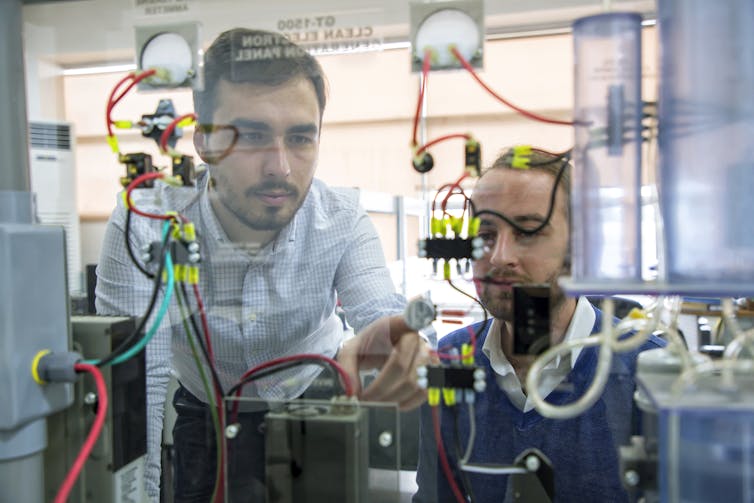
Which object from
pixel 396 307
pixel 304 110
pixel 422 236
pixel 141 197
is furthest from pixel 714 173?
pixel 141 197

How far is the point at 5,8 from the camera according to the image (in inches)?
41.6

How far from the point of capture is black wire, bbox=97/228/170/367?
1.03 meters

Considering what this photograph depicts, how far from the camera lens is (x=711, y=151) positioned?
2.57 ft

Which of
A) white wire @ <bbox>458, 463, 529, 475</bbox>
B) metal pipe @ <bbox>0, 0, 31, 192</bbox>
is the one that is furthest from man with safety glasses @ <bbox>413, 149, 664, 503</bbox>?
metal pipe @ <bbox>0, 0, 31, 192</bbox>

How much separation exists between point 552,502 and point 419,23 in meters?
0.91

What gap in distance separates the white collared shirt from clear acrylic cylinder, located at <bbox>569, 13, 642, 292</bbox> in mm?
294

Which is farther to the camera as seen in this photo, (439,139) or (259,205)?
(259,205)

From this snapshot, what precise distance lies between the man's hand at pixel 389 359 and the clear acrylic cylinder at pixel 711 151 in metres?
0.49

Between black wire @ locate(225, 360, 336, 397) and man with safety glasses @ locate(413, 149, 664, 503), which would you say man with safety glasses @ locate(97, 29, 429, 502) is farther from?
man with safety glasses @ locate(413, 149, 664, 503)

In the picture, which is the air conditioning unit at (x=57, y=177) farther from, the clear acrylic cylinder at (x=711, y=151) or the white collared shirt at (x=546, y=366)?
the clear acrylic cylinder at (x=711, y=151)

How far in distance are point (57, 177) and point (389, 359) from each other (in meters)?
0.86

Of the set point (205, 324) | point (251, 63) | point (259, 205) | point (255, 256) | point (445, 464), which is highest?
point (251, 63)

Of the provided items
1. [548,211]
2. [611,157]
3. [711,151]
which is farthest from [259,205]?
[711,151]

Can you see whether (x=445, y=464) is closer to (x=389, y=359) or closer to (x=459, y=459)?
(x=459, y=459)
